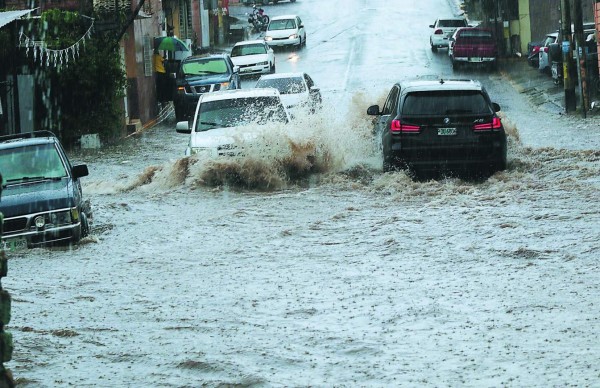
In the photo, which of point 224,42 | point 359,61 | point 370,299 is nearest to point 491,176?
point 370,299

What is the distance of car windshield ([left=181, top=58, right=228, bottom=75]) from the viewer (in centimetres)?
3569

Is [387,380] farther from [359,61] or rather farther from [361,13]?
[361,13]

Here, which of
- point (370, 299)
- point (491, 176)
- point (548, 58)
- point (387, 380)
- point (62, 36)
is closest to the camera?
point (387, 380)

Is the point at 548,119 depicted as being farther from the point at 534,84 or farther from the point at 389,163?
the point at 389,163

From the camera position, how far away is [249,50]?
45.8 metres

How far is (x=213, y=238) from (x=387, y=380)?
7270mm

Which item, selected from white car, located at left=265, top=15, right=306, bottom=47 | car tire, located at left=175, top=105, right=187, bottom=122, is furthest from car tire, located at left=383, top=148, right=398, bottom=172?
white car, located at left=265, top=15, right=306, bottom=47

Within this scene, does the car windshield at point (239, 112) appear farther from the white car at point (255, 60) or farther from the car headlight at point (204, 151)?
the white car at point (255, 60)

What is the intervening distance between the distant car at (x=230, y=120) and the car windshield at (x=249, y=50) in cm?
2538

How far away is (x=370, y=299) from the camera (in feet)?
35.8

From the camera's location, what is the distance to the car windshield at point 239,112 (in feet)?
63.9

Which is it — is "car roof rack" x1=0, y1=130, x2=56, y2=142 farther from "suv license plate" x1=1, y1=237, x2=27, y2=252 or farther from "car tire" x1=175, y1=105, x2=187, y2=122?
"car tire" x1=175, y1=105, x2=187, y2=122

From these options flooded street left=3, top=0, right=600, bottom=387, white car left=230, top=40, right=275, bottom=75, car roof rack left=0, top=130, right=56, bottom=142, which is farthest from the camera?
white car left=230, top=40, right=275, bottom=75

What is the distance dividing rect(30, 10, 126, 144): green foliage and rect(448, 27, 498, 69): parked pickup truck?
17.8 m
